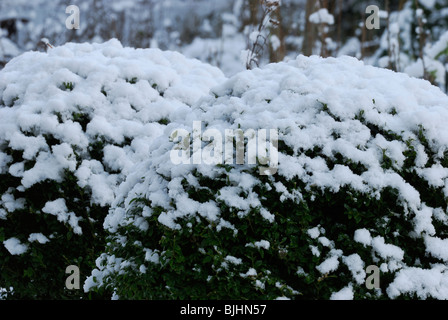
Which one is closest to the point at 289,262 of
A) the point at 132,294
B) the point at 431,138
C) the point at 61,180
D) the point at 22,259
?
the point at 132,294

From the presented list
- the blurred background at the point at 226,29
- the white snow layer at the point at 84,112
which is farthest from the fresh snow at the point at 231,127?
the blurred background at the point at 226,29

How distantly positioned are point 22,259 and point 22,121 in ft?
2.82

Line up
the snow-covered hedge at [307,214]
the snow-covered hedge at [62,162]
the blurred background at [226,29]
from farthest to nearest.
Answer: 1. the blurred background at [226,29]
2. the snow-covered hedge at [62,162]
3. the snow-covered hedge at [307,214]

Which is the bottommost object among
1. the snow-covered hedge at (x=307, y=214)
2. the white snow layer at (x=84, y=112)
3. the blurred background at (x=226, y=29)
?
the snow-covered hedge at (x=307, y=214)

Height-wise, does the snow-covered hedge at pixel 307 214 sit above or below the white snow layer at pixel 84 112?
below

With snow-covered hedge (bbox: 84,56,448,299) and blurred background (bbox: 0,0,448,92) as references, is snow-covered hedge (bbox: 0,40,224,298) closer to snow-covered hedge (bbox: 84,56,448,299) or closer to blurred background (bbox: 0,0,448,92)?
snow-covered hedge (bbox: 84,56,448,299)

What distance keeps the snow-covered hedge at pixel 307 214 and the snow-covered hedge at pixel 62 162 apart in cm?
68

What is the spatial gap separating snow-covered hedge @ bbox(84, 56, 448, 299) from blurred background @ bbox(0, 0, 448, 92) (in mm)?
3545

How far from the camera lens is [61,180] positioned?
2.98 meters

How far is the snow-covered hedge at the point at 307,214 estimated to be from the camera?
2145 mm

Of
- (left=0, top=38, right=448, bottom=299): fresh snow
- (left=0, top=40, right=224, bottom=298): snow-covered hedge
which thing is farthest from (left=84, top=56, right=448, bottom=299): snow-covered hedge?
(left=0, top=40, right=224, bottom=298): snow-covered hedge

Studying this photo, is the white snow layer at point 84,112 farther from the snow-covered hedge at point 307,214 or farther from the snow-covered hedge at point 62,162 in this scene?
the snow-covered hedge at point 307,214

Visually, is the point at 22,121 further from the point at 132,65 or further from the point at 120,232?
the point at 120,232
